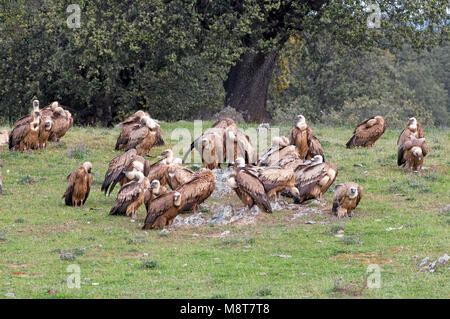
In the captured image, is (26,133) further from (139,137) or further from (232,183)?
(232,183)

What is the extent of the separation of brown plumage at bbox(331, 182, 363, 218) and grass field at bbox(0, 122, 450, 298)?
0.25 m

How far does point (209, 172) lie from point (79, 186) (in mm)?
2886

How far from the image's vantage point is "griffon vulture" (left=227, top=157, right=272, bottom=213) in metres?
15.5

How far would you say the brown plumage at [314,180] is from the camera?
1647cm

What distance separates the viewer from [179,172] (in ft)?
55.8

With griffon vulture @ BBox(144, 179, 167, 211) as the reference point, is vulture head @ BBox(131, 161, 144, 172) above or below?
above

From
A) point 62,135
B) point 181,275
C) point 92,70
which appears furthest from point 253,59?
point 181,275

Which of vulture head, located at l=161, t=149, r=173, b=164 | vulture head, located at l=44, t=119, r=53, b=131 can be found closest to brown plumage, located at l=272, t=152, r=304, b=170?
vulture head, located at l=161, t=149, r=173, b=164

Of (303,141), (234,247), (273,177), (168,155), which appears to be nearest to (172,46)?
(303,141)

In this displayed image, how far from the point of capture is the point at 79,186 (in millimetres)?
16875

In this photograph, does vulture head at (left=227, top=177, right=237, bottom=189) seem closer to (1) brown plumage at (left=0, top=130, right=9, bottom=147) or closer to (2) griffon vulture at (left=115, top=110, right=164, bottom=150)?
(2) griffon vulture at (left=115, top=110, right=164, bottom=150)

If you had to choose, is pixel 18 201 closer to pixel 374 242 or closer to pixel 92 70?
pixel 374 242

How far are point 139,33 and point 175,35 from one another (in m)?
1.26
